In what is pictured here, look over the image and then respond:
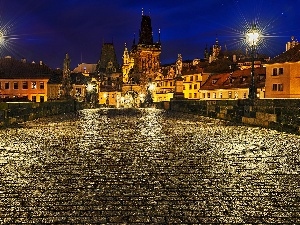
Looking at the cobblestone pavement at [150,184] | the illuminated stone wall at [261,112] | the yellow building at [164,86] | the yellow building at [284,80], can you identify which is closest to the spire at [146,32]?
the yellow building at [164,86]

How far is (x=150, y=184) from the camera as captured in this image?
6809mm

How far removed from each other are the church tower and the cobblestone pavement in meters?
118

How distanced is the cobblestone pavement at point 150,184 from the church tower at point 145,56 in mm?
118249

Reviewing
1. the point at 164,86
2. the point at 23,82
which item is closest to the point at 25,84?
A: the point at 23,82

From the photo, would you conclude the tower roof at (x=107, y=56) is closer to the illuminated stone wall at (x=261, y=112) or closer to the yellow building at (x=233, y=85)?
the yellow building at (x=233, y=85)

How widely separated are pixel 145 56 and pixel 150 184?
130633mm

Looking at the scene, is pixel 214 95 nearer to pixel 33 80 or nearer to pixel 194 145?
pixel 33 80

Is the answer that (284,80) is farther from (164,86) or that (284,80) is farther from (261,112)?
(164,86)

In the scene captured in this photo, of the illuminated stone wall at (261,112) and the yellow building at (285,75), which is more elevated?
the yellow building at (285,75)

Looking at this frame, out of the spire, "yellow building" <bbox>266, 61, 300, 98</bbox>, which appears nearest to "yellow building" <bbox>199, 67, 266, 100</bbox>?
"yellow building" <bbox>266, 61, 300, 98</bbox>

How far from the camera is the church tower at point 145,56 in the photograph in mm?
132750

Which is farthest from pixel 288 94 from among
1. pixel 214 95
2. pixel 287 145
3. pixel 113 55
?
pixel 113 55

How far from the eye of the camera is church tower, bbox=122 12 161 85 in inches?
5226

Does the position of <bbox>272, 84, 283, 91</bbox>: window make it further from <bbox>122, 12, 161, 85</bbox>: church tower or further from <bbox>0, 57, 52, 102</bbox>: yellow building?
<bbox>122, 12, 161, 85</bbox>: church tower
